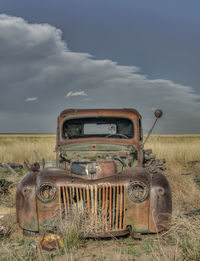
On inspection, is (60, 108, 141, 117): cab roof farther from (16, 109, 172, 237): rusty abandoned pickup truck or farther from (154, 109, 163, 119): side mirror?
(16, 109, 172, 237): rusty abandoned pickup truck

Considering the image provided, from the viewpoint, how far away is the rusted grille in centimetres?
369

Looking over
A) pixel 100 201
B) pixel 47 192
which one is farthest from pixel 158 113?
pixel 47 192

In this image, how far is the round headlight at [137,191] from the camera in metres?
3.75

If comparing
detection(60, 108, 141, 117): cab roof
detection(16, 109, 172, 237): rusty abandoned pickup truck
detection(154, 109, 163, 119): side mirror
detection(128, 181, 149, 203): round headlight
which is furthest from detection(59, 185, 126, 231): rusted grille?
detection(60, 108, 141, 117): cab roof

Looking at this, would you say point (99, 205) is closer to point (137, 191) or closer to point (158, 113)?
point (137, 191)

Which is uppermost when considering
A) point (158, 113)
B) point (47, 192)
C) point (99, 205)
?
point (158, 113)

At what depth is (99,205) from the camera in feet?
12.3

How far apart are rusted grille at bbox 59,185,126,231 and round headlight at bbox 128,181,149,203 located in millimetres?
102

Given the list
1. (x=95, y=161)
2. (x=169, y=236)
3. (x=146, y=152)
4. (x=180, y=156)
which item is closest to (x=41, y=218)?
(x=95, y=161)

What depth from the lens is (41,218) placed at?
3.80 metres

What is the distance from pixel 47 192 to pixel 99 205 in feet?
2.24

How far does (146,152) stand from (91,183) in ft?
10.3

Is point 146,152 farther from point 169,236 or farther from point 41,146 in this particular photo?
point 41,146

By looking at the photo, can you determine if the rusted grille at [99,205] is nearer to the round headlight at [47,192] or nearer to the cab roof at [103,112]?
the round headlight at [47,192]
